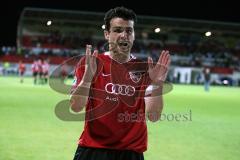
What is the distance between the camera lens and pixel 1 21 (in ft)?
199

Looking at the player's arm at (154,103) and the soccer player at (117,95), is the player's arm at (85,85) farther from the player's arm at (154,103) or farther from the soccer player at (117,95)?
the player's arm at (154,103)

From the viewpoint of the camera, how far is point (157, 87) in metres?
3.96

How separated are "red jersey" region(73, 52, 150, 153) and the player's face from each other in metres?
0.14

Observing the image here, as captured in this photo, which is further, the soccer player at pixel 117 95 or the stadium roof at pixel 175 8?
the stadium roof at pixel 175 8

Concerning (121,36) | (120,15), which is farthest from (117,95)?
(120,15)

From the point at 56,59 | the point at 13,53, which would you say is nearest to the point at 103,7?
the point at 56,59

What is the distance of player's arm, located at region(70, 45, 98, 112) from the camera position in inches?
147

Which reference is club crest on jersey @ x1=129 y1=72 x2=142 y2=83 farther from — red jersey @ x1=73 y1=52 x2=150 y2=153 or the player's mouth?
the player's mouth

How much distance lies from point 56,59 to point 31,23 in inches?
227

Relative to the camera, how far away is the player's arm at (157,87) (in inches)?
154

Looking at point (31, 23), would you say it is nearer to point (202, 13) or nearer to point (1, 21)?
point (1, 21)

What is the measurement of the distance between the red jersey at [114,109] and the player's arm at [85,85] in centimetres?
7

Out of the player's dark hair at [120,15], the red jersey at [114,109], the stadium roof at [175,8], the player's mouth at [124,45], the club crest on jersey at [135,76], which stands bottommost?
the red jersey at [114,109]

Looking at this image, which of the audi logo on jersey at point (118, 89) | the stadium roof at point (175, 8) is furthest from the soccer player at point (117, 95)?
the stadium roof at point (175, 8)
